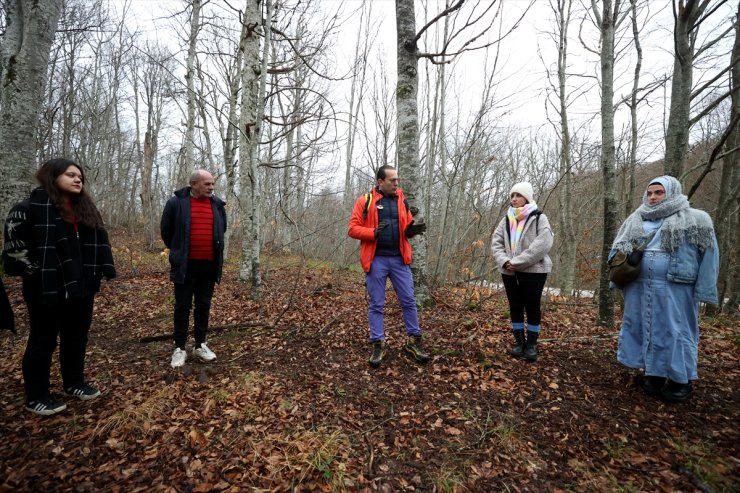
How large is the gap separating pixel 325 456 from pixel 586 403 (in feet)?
7.27

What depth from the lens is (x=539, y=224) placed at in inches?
134

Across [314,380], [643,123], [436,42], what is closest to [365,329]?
[314,380]

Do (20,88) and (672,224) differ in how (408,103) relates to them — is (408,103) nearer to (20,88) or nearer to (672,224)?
(672,224)

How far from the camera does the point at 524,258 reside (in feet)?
10.8

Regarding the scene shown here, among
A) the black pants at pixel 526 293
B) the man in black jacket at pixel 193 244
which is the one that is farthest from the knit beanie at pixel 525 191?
the man in black jacket at pixel 193 244

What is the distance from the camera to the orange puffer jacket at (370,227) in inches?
133

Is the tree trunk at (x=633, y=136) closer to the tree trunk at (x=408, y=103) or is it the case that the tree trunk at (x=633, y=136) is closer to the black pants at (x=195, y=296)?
the tree trunk at (x=408, y=103)

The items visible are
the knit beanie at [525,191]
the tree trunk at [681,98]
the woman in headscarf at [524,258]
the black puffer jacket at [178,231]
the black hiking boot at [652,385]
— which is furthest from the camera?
the tree trunk at [681,98]

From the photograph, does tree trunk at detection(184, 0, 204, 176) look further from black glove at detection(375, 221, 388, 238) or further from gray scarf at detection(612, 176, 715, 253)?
gray scarf at detection(612, 176, 715, 253)

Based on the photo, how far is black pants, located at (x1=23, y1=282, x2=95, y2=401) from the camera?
252 centimetres

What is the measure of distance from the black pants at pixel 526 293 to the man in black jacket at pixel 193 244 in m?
3.17

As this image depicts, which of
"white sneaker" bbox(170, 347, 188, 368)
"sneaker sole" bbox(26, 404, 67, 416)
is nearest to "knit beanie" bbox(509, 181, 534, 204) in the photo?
"white sneaker" bbox(170, 347, 188, 368)

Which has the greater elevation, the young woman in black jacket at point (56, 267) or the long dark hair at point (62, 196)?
the long dark hair at point (62, 196)

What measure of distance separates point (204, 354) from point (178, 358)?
0.84 feet
